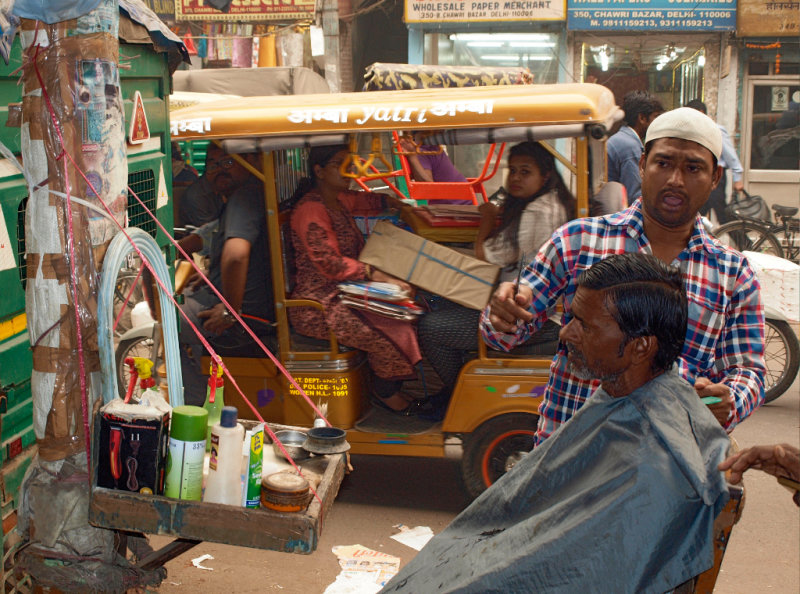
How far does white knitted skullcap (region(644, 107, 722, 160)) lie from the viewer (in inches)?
106

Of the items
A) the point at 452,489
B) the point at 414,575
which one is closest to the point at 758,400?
the point at 414,575

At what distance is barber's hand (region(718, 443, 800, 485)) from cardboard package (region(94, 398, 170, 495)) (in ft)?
4.90

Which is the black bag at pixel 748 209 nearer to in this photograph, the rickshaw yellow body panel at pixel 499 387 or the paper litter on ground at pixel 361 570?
the rickshaw yellow body panel at pixel 499 387

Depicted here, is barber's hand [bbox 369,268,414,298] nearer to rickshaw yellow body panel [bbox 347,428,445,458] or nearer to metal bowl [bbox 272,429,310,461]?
rickshaw yellow body panel [bbox 347,428,445,458]

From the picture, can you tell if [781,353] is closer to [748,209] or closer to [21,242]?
[748,209]

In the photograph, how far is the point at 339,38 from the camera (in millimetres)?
15336

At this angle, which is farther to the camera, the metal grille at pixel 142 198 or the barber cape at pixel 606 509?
the metal grille at pixel 142 198

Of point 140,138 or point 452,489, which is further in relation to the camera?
point 452,489

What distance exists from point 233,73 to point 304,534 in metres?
11.9

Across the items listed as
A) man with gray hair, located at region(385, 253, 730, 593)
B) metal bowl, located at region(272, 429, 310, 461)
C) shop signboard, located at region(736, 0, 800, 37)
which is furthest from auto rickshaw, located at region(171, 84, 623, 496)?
shop signboard, located at region(736, 0, 800, 37)

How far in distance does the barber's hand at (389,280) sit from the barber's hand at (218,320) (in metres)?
0.83

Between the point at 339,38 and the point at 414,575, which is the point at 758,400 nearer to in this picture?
the point at 414,575

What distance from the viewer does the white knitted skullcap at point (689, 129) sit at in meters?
2.70

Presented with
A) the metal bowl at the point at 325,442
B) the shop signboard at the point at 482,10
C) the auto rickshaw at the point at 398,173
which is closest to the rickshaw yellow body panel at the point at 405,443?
the auto rickshaw at the point at 398,173
